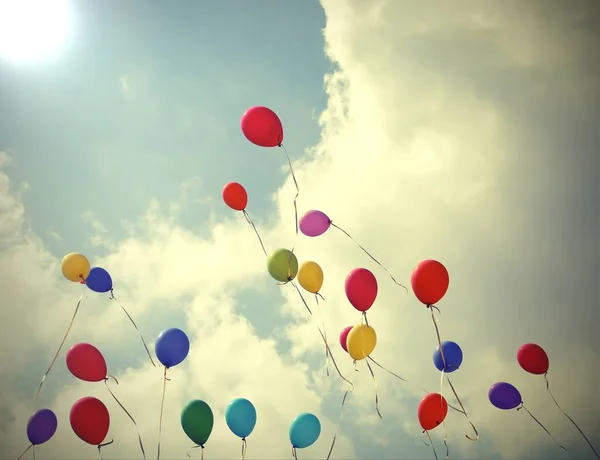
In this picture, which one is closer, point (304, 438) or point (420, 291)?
point (420, 291)

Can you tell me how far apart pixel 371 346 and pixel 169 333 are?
216 centimetres

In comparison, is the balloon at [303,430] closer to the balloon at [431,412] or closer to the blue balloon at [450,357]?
the balloon at [431,412]

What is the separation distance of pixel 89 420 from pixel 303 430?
6.93ft

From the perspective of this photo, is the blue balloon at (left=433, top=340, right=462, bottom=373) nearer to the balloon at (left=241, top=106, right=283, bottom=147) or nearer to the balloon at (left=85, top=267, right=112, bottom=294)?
the balloon at (left=241, top=106, right=283, bottom=147)

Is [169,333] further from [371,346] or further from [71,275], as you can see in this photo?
[371,346]

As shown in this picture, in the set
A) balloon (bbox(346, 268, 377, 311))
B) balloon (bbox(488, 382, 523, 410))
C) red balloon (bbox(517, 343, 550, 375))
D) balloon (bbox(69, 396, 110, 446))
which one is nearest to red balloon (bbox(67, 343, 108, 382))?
balloon (bbox(69, 396, 110, 446))

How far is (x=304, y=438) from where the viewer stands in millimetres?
3730

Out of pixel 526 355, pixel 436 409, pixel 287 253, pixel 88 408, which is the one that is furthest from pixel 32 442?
pixel 526 355

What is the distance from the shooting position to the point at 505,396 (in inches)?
167

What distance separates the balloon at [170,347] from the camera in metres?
3.72

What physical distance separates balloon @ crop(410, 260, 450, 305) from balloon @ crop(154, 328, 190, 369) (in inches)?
97.2

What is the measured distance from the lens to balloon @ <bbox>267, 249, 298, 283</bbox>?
3918 mm

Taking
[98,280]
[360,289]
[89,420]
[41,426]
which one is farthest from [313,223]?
[41,426]

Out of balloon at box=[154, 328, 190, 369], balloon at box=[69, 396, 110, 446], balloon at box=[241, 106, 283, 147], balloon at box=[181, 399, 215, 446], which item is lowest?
balloon at box=[69, 396, 110, 446]
